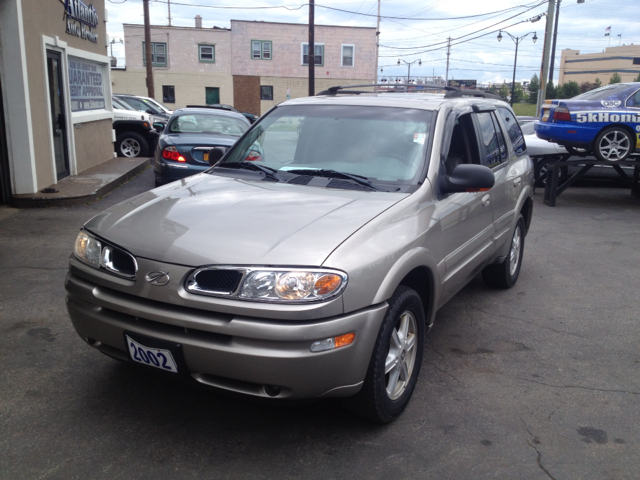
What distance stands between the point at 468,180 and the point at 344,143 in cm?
89

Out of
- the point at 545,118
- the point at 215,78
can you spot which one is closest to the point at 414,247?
the point at 545,118

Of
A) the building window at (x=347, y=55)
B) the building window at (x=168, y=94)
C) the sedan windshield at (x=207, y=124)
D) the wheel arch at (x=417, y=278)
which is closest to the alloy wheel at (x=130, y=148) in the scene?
the sedan windshield at (x=207, y=124)

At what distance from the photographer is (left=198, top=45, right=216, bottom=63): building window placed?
41.7 meters

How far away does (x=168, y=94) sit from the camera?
4216cm

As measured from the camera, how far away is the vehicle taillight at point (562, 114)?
36.3ft

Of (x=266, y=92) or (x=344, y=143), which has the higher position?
(x=266, y=92)

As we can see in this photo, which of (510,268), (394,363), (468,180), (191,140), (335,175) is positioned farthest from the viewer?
(191,140)

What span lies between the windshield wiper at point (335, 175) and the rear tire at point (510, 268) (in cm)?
231

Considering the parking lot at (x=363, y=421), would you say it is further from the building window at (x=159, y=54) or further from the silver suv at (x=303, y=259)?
the building window at (x=159, y=54)

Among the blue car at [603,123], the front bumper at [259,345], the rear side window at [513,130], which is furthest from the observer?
the blue car at [603,123]

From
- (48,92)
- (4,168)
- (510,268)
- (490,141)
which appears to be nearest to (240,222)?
(490,141)

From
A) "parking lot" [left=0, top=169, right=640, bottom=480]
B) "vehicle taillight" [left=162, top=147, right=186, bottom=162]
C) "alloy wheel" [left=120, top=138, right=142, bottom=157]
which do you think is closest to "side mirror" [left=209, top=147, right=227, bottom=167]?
"parking lot" [left=0, top=169, right=640, bottom=480]

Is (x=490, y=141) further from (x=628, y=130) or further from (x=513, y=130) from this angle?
(x=628, y=130)

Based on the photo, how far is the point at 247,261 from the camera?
273cm
